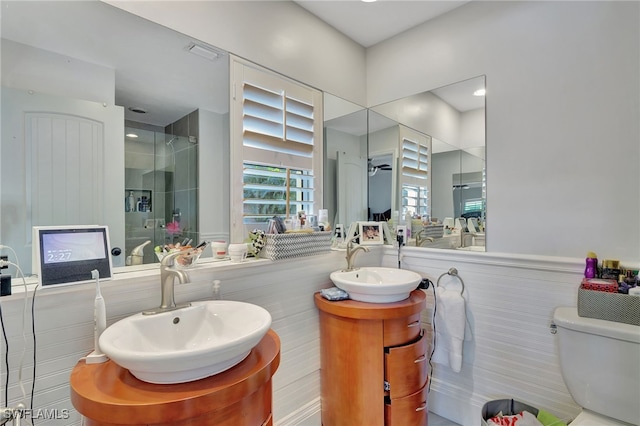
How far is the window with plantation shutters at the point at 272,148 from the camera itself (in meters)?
1.71

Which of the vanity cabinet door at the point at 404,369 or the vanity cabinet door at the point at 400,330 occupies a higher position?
the vanity cabinet door at the point at 400,330

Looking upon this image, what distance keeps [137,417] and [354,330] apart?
1051 millimetres

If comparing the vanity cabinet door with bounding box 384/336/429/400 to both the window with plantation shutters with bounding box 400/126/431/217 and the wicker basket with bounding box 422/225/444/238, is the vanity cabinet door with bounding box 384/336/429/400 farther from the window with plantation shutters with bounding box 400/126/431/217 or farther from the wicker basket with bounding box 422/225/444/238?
the window with plantation shutters with bounding box 400/126/431/217

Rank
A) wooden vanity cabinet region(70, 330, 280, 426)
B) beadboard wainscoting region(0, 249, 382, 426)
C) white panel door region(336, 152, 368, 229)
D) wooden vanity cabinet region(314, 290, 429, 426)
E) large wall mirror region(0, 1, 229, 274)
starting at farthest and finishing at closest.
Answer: white panel door region(336, 152, 368, 229)
wooden vanity cabinet region(314, 290, 429, 426)
large wall mirror region(0, 1, 229, 274)
beadboard wainscoting region(0, 249, 382, 426)
wooden vanity cabinet region(70, 330, 280, 426)

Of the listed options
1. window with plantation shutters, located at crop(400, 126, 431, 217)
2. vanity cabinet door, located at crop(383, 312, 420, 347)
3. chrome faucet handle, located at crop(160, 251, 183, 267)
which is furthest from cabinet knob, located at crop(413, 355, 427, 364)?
chrome faucet handle, located at crop(160, 251, 183, 267)

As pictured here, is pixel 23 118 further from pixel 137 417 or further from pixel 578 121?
pixel 578 121

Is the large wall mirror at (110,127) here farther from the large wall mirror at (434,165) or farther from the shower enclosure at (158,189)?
the large wall mirror at (434,165)

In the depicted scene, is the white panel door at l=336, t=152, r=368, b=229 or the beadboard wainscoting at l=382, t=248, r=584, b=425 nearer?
the beadboard wainscoting at l=382, t=248, r=584, b=425

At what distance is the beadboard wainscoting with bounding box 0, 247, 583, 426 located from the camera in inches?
55.6

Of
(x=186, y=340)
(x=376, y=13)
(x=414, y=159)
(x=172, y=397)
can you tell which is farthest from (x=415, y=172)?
(x=172, y=397)

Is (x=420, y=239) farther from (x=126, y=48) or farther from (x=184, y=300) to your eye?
(x=126, y=48)

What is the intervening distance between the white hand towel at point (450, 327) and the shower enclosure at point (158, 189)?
1518 mm

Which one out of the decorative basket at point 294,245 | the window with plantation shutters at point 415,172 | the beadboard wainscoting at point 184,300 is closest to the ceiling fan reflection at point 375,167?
the window with plantation shutters at point 415,172

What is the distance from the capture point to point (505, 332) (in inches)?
69.0
